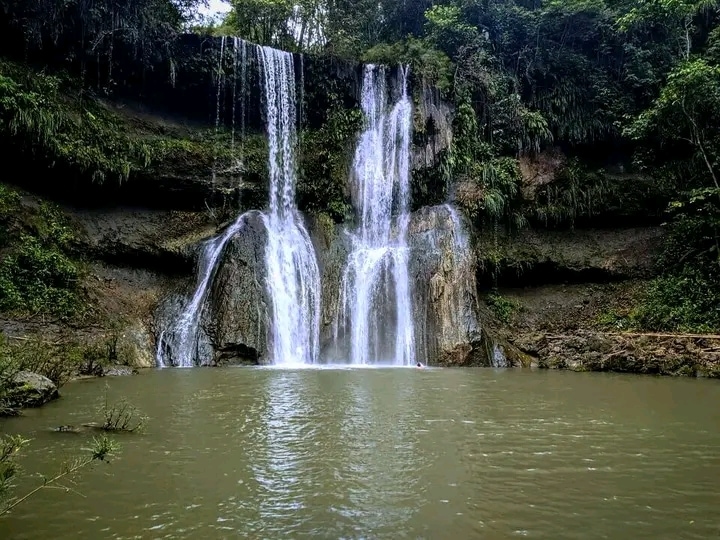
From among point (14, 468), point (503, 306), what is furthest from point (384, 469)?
point (503, 306)

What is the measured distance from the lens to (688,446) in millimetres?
5223

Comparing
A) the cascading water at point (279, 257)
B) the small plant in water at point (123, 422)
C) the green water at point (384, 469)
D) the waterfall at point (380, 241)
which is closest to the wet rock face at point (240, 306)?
the cascading water at point (279, 257)

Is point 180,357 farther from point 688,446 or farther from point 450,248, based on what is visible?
point 688,446

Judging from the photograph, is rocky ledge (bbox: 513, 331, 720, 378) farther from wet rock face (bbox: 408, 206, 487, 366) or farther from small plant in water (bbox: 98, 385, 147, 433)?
small plant in water (bbox: 98, 385, 147, 433)

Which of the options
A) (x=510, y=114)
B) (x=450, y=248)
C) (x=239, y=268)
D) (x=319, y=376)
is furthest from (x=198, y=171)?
(x=510, y=114)

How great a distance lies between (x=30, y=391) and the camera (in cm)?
673

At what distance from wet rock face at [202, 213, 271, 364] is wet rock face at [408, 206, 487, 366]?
4.76 meters

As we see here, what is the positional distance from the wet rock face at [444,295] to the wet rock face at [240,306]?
476cm

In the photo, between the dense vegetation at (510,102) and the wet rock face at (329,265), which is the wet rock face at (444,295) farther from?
the dense vegetation at (510,102)

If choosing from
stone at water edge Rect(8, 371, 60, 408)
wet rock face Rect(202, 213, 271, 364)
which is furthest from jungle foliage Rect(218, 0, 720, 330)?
stone at water edge Rect(8, 371, 60, 408)

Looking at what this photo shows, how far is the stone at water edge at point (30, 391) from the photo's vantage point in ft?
21.1

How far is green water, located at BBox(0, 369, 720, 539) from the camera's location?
323 centimetres

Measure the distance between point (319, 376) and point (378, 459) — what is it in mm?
6615

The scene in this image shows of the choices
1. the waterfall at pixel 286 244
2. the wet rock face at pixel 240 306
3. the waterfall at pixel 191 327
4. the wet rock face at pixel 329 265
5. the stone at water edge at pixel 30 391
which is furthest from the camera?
the wet rock face at pixel 329 265
